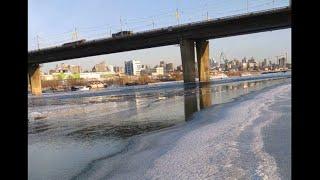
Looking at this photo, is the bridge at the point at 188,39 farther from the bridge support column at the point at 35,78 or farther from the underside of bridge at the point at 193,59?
the bridge support column at the point at 35,78

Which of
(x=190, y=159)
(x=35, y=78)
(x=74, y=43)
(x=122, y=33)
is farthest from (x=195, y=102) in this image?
(x=35, y=78)

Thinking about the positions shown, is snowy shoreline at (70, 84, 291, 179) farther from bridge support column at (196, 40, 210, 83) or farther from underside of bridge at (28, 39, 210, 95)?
bridge support column at (196, 40, 210, 83)

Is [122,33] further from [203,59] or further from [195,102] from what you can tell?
[195,102]

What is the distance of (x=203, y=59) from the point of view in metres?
90.1

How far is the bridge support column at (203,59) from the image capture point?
291 ft

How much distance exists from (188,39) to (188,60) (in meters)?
4.01

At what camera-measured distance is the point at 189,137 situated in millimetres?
13047

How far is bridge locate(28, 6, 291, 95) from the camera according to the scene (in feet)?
242

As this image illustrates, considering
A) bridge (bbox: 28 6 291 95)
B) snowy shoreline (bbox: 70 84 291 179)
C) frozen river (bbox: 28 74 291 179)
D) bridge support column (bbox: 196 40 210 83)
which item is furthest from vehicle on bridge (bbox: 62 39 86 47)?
snowy shoreline (bbox: 70 84 291 179)
